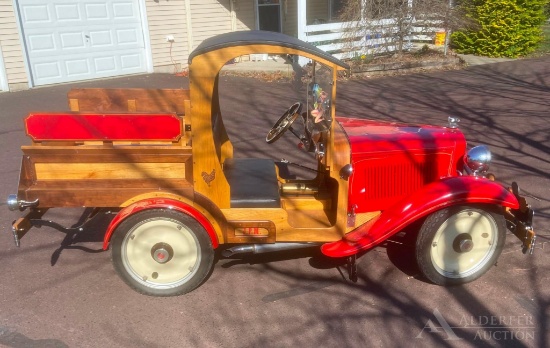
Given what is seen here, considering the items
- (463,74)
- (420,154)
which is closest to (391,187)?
(420,154)

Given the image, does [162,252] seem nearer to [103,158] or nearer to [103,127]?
[103,158]

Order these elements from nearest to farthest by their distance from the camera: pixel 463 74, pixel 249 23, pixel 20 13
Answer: pixel 20 13 → pixel 463 74 → pixel 249 23

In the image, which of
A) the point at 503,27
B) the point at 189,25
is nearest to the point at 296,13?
the point at 189,25

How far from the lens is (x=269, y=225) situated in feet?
12.7

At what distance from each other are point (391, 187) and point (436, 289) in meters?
0.89

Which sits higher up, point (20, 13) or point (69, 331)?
point (20, 13)

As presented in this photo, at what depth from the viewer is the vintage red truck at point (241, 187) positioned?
357 cm

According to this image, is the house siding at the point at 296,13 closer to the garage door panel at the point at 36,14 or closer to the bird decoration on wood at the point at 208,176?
the garage door panel at the point at 36,14

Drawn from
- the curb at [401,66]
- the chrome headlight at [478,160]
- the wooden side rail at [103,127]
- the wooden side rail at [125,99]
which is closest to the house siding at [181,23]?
the curb at [401,66]

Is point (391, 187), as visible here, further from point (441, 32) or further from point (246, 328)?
point (441, 32)

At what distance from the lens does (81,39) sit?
12.0 meters

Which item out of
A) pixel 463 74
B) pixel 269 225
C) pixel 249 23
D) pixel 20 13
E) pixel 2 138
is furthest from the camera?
pixel 249 23

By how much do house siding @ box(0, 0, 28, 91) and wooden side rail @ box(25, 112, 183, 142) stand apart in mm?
9018

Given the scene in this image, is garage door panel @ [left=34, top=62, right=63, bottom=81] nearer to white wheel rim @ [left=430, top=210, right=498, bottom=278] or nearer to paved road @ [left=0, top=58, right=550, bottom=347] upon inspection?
paved road @ [left=0, top=58, right=550, bottom=347]
